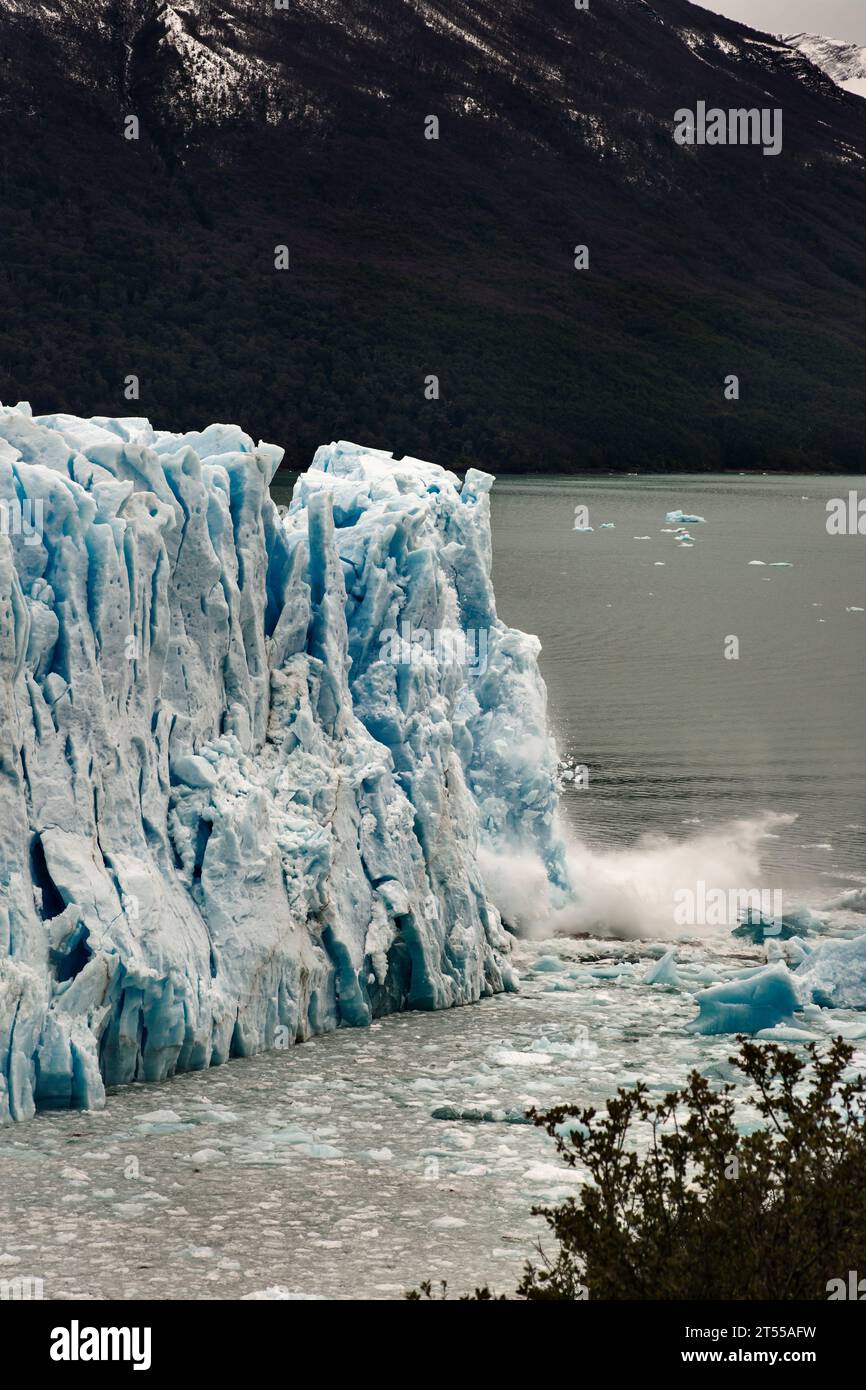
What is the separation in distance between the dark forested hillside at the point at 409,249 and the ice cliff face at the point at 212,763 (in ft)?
241

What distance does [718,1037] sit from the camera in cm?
1478

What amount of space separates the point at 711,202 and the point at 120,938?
163 m

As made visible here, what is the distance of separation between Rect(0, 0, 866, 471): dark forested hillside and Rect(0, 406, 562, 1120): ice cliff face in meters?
73.3

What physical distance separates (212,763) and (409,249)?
12092 centimetres

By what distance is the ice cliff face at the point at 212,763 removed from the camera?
12.4 m

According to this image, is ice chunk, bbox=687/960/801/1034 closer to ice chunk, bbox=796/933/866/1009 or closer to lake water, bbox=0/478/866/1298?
lake water, bbox=0/478/866/1298

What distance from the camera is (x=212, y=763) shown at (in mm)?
14070

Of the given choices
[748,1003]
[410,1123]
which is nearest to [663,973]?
[748,1003]

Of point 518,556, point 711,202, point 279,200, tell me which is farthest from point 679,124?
point 518,556

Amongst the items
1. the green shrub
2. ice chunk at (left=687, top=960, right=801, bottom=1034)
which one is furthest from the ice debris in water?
the green shrub

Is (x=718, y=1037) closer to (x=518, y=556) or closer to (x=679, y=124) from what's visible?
(x=518, y=556)

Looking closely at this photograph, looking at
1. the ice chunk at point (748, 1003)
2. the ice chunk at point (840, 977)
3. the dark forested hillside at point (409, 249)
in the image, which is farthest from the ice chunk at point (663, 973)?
the dark forested hillside at point (409, 249)

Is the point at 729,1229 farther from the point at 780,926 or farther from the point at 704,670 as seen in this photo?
the point at 704,670

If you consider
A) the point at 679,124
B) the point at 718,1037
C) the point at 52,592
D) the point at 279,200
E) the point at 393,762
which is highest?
the point at 679,124
